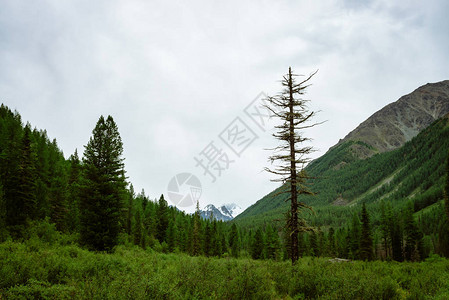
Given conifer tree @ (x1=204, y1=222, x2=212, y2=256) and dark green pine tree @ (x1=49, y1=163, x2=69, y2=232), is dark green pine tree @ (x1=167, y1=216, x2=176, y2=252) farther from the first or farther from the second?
dark green pine tree @ (x1=49, y1=163, x2=69, y2=232)

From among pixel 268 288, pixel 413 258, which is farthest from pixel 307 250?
pixel 268 288

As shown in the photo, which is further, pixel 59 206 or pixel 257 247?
pixel 257 247

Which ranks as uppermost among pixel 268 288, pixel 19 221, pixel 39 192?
pixel 39 192

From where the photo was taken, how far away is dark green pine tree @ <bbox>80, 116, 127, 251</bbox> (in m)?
20.9

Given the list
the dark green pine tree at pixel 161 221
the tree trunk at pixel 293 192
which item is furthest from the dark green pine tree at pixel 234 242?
the tree trunk at pixel 293 192

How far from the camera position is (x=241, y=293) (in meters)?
7.20

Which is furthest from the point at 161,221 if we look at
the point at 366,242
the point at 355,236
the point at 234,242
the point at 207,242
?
the point at 355,236

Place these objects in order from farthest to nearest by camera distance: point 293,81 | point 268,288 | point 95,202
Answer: point 95,202 < point 293,81 < point 268,288

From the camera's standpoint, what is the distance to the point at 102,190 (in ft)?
71.7

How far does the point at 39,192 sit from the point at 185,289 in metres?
38.1

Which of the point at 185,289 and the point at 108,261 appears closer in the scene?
the point at 185,289

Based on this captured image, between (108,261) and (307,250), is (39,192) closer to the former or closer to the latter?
(108,261)

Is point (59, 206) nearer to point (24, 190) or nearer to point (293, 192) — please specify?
point (24, 190)

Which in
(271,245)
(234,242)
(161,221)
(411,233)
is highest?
(161,221)
